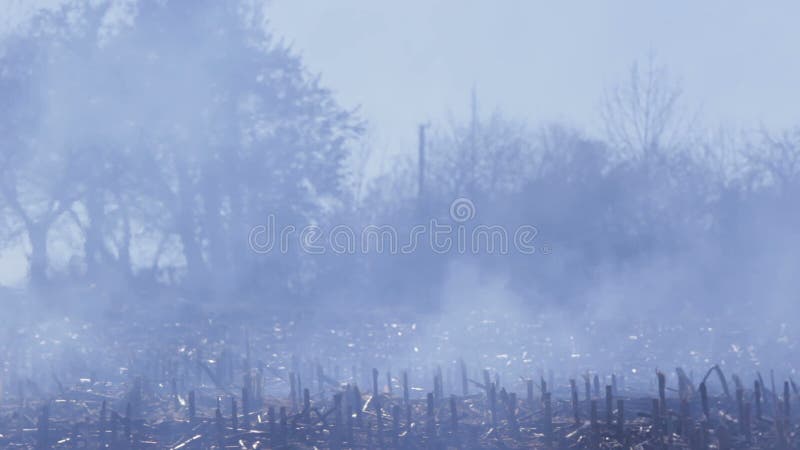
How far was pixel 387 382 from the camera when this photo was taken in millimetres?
17859

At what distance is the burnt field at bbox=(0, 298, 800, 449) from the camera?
11977mm

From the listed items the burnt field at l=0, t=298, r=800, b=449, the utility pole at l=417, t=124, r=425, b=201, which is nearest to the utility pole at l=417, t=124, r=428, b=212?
the utility pole at l=417, t=124, r=425, b=201

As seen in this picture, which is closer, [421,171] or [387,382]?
[387,382]

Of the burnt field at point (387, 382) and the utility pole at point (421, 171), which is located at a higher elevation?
the utility pole at point (421, 171)

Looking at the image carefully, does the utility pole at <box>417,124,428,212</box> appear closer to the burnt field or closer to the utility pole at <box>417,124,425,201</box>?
the utility pole at <box>417,124,425,201</box>

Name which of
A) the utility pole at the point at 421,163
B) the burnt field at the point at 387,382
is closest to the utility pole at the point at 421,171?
the utility pole at the point at 421,163

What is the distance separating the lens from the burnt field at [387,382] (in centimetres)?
1198

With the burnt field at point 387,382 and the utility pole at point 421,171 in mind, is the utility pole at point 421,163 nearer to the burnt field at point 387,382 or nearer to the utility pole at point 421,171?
the utility pole at point 421,171

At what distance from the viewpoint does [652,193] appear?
115ft

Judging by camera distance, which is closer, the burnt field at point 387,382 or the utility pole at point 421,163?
the burnt field at point 387,382

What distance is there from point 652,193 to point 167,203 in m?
13.6

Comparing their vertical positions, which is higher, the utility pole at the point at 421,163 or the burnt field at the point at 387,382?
the utility pole at the point at 421,163

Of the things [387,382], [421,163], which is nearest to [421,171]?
[421,163]

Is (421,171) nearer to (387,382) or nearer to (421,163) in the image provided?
(421,163)
